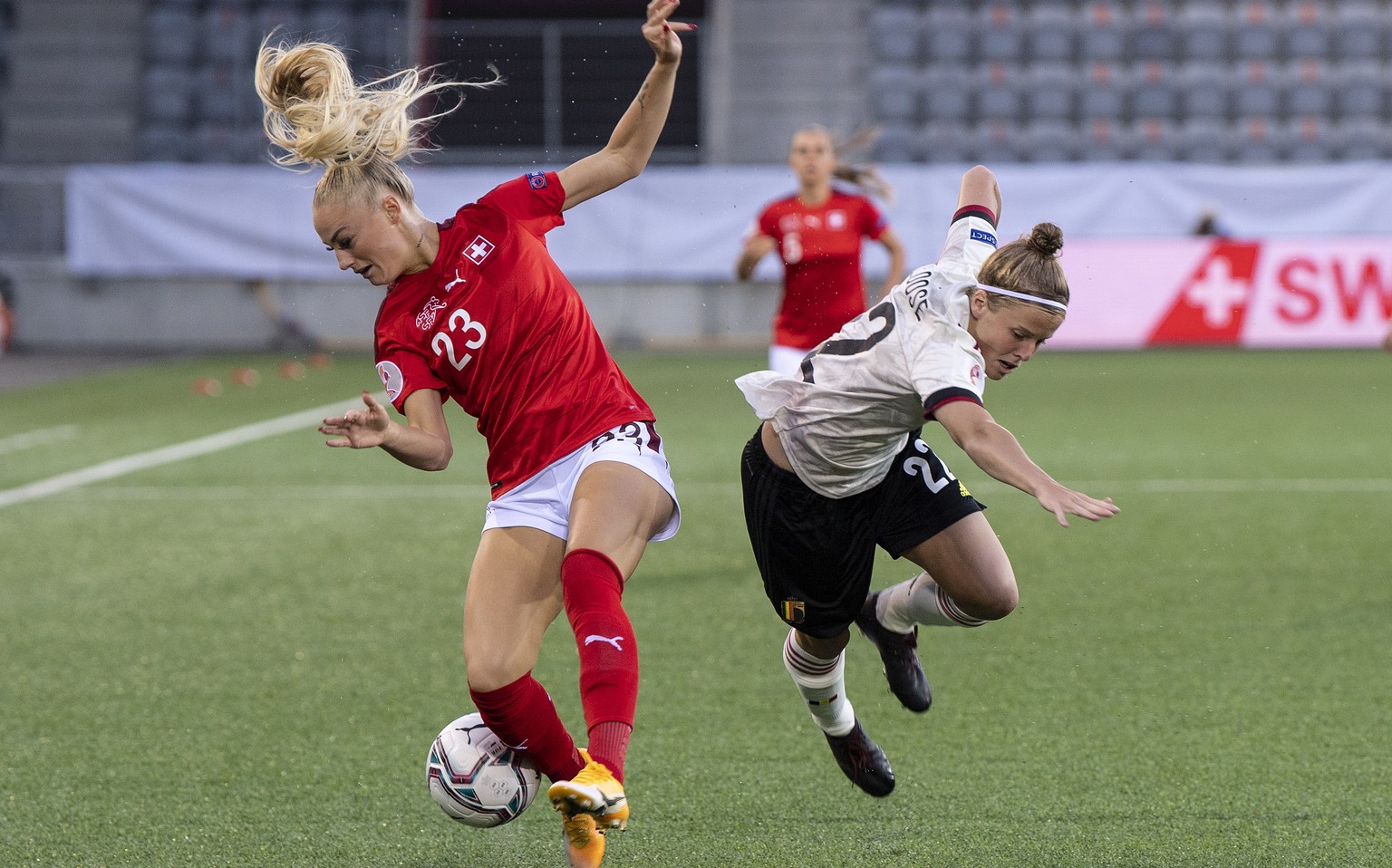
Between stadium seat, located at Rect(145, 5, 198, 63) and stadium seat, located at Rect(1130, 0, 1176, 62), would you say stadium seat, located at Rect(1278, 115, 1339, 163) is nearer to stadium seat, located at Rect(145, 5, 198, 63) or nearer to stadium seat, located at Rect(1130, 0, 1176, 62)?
stadium seat, located at Rect(1130, 0, 1176, 62)

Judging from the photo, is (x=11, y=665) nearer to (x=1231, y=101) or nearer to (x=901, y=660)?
(x=901, y=660)

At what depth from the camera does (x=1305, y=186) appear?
16.4 meters

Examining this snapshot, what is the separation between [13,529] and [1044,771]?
5.66m

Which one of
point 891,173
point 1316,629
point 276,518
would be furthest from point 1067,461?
point 891,173

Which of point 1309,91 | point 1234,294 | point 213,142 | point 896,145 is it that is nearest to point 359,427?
point 1234,294

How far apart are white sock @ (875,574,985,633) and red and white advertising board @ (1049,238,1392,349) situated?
41.1 feet

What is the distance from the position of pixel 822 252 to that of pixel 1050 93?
13306 millimetres

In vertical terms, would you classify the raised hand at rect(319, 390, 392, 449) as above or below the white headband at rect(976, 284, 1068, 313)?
below

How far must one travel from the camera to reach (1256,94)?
64.1ft

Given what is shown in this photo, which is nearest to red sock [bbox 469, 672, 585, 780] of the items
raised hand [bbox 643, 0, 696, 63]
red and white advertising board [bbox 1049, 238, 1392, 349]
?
raised hand [bbox 643, 0, 696, 63]

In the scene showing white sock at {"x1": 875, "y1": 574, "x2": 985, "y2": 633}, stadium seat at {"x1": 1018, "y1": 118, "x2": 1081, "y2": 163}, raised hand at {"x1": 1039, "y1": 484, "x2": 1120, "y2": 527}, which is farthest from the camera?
stadium seat at {"x1": 1018, "y1": 118, "x2": 1081, "y2": 163}

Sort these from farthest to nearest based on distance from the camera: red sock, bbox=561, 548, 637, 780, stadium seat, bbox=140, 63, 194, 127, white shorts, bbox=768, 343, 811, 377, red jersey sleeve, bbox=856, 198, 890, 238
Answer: stadium seat, bbox=140, 63, 194, 127 → red jersey sleeve, bbox=856, 198, 890, 238 → white shorts, bbox=768, 343, 811, 377 → red sock, bbox=561, 548, 637, 780

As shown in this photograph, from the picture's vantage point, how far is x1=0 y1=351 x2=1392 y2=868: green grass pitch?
3.43m

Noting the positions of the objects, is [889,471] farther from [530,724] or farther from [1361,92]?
[1361,92]
